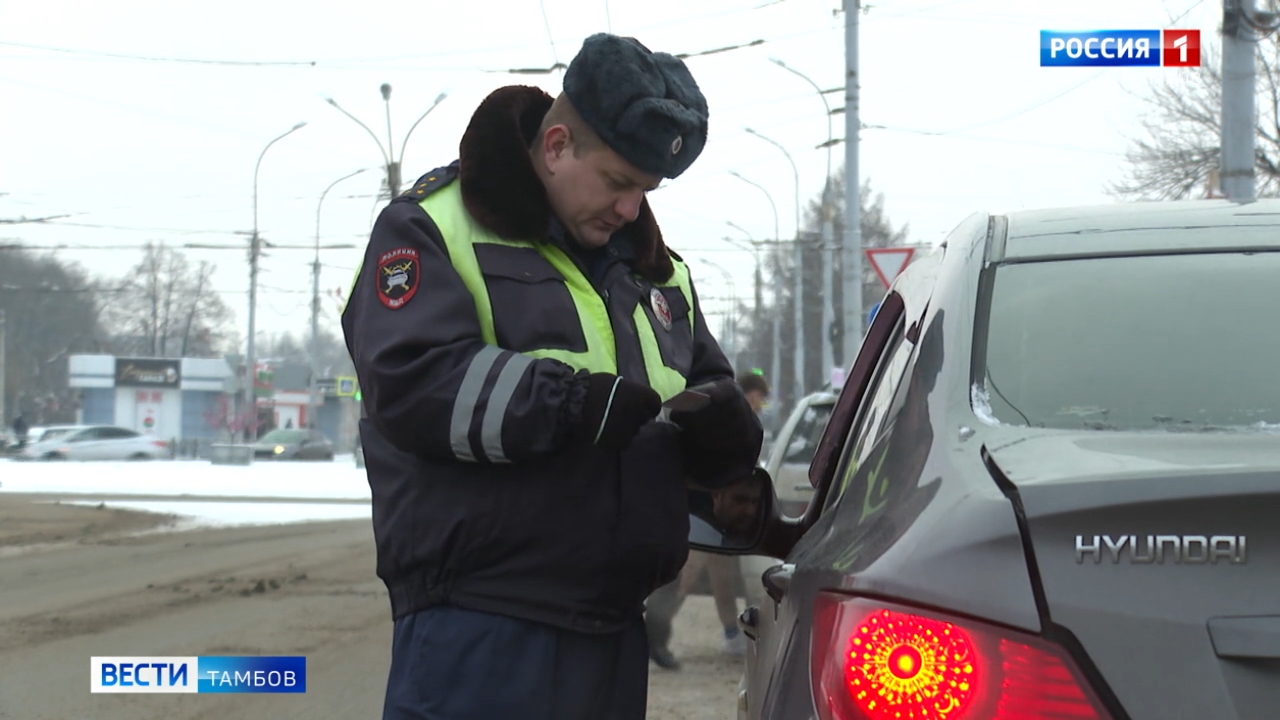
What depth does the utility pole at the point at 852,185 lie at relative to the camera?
20.5 metres

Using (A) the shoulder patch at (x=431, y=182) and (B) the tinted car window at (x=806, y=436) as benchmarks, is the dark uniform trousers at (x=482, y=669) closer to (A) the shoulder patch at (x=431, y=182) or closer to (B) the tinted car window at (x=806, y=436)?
(A) the shoulder patch at (x=431, y=182)

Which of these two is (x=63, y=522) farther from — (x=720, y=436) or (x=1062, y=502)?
(x=1062, y=502)

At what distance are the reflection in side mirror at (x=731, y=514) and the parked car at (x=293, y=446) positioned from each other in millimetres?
49892

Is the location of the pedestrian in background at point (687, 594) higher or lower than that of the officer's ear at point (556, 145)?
lower

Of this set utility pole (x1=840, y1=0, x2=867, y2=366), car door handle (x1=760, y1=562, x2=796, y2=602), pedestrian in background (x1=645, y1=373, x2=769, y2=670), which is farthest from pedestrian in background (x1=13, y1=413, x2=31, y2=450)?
car door handle (x1=760, y1=562, x2=796, y2=602)

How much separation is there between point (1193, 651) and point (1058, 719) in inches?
5.9

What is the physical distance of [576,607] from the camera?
7.94 feet

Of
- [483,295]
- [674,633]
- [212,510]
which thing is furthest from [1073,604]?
[212,510]

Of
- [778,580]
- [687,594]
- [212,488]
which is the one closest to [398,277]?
[778,580]

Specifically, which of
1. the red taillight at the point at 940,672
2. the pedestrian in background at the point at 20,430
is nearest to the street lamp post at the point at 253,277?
the pedestrian in background at the point at 20,430

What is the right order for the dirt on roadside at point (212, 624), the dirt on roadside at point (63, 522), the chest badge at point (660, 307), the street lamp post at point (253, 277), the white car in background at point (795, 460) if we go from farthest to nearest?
the street lamp post at point (253, 277)
the dirt on roadside at point (63, 522)
the white car in background at point (795, 460)
the dirt on roadside at point (212, 624)
the chest badge at point (660, 307)

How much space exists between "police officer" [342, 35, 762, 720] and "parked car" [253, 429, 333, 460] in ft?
165

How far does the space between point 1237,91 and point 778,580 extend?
10522 mm

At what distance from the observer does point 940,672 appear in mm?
1597
